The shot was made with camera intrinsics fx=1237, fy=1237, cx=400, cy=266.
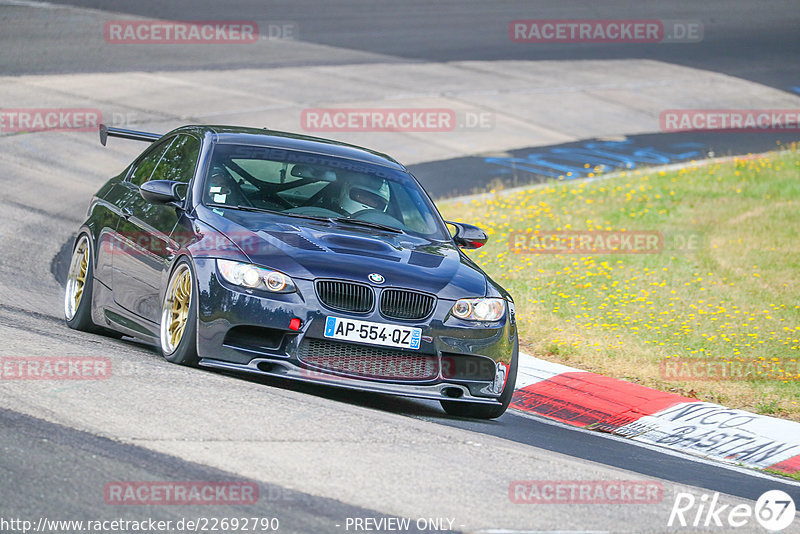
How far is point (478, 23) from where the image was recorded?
3256 centimetres

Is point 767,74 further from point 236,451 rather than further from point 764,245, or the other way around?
point 236,451

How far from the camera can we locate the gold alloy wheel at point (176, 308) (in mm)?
7473

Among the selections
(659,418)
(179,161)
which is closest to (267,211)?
(179,161)

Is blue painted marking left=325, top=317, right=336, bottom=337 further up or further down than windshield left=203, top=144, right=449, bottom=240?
further down

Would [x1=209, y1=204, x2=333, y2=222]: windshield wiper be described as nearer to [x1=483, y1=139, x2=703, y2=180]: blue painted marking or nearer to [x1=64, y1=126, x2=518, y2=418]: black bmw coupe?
[x1=64, y1=126, x2=518, y2=418]: black bmw coupe

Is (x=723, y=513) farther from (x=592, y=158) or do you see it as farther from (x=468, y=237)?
(x=592, y=158)

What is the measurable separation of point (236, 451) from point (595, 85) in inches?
912

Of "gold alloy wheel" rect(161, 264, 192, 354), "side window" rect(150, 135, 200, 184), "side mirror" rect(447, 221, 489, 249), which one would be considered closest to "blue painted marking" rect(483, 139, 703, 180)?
Result: "side mirror" rect(447, 221, 489, 249)

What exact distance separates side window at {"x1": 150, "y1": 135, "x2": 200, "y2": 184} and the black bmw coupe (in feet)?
0.05

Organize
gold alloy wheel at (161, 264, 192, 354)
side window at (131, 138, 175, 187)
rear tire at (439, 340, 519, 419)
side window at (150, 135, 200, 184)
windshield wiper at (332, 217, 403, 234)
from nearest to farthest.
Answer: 1. gold alloy wheel at (161, 264, 192, 354)
2. rear tire at (439, 340, 519, 419)
3. windshield wiper at (332, 217, 403, 234)
4. side window at (150, 135, 200, 184)
5. side window at (131, 138, 175, 187)

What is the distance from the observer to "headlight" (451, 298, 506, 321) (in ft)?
24.7

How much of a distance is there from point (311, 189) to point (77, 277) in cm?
222

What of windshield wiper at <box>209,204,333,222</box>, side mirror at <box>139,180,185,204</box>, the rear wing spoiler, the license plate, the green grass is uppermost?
the rear wing spoiler

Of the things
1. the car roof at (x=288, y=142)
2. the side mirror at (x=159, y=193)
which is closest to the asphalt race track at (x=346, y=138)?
the side mirror at (x=159, y=193)
